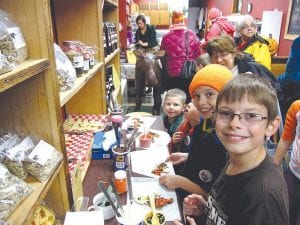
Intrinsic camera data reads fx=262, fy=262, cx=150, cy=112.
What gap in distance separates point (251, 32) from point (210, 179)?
238 centimetres

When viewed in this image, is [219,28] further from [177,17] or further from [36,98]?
[36,98]

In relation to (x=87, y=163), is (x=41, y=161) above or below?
above

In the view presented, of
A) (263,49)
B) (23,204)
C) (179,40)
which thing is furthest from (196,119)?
(179,40)

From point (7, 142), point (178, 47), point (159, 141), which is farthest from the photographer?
point (178, 47)

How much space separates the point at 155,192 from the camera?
1.26 m

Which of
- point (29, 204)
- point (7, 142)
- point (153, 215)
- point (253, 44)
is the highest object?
point (253, 44)

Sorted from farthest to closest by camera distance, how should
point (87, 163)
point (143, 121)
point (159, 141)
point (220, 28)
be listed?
1. point (220, 28)
2. point (143, 121)
3. point (159, 141)
4. point (87, 163)

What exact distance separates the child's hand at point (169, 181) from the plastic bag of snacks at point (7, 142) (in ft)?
2.35

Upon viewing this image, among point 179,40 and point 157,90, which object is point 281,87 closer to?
point 179,40

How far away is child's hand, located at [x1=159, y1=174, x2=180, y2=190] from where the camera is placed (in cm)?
129

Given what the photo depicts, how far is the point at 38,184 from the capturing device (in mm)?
818

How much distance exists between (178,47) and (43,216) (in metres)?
3.06

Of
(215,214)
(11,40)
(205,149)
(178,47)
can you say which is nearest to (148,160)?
(205,149)

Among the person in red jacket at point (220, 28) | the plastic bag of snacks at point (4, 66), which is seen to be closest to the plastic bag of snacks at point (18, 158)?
the plastic bag of snacks at point (4, 66)
